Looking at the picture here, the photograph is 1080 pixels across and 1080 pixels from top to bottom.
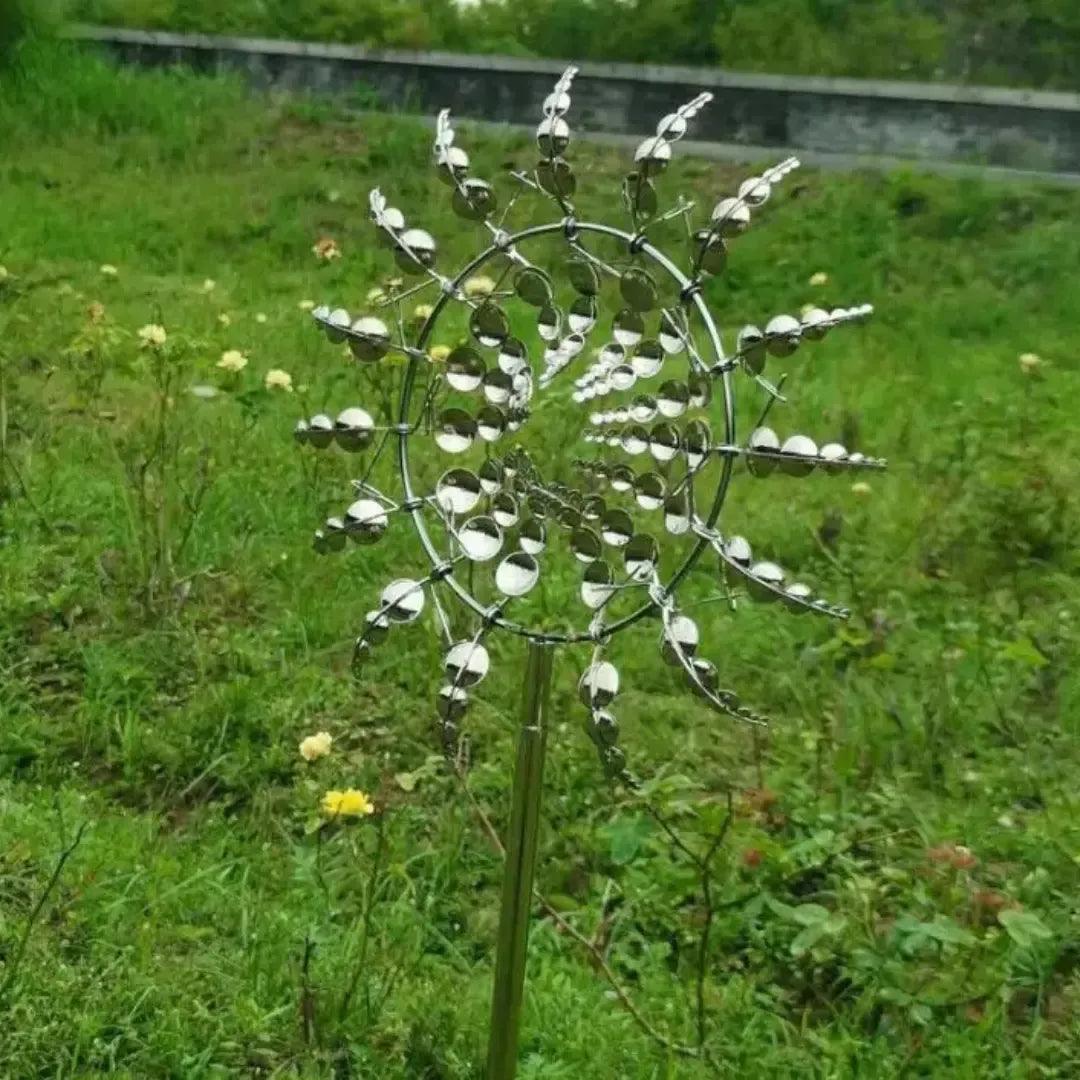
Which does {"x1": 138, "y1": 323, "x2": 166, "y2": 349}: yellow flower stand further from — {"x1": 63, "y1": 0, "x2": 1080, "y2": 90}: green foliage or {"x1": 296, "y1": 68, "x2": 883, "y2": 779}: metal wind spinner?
{"x1": 63, "y1": 0, "x2": 1080, "y2": 90}: green foliage

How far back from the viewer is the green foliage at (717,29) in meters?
5.62

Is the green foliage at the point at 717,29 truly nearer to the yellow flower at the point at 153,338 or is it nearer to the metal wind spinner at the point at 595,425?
the yellow flower at the point at 153,338

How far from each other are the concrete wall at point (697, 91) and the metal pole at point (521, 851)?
15.5 feet

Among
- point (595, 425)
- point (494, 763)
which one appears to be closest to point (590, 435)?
point (595, 425)

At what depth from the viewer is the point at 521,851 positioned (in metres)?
1.26

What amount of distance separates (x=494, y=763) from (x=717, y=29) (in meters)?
4.43

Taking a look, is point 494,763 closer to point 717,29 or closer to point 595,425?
point 595,425

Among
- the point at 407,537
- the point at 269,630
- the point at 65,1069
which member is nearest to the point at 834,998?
the point at 65,1069

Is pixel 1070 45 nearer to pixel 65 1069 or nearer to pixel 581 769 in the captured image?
pixel 581 769

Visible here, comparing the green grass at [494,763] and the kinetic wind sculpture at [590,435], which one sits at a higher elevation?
the kinetic wind sculpture at [590,435]

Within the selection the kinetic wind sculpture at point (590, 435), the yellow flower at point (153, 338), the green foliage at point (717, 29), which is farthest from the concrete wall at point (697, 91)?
the kinetic wind sculpture at point (590, 435)

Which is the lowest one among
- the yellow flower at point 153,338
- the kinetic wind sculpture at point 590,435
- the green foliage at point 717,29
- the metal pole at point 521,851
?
the metal pole at point 521,851

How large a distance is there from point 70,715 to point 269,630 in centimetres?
40

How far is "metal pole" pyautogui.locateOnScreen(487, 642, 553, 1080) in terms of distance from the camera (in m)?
1.24
